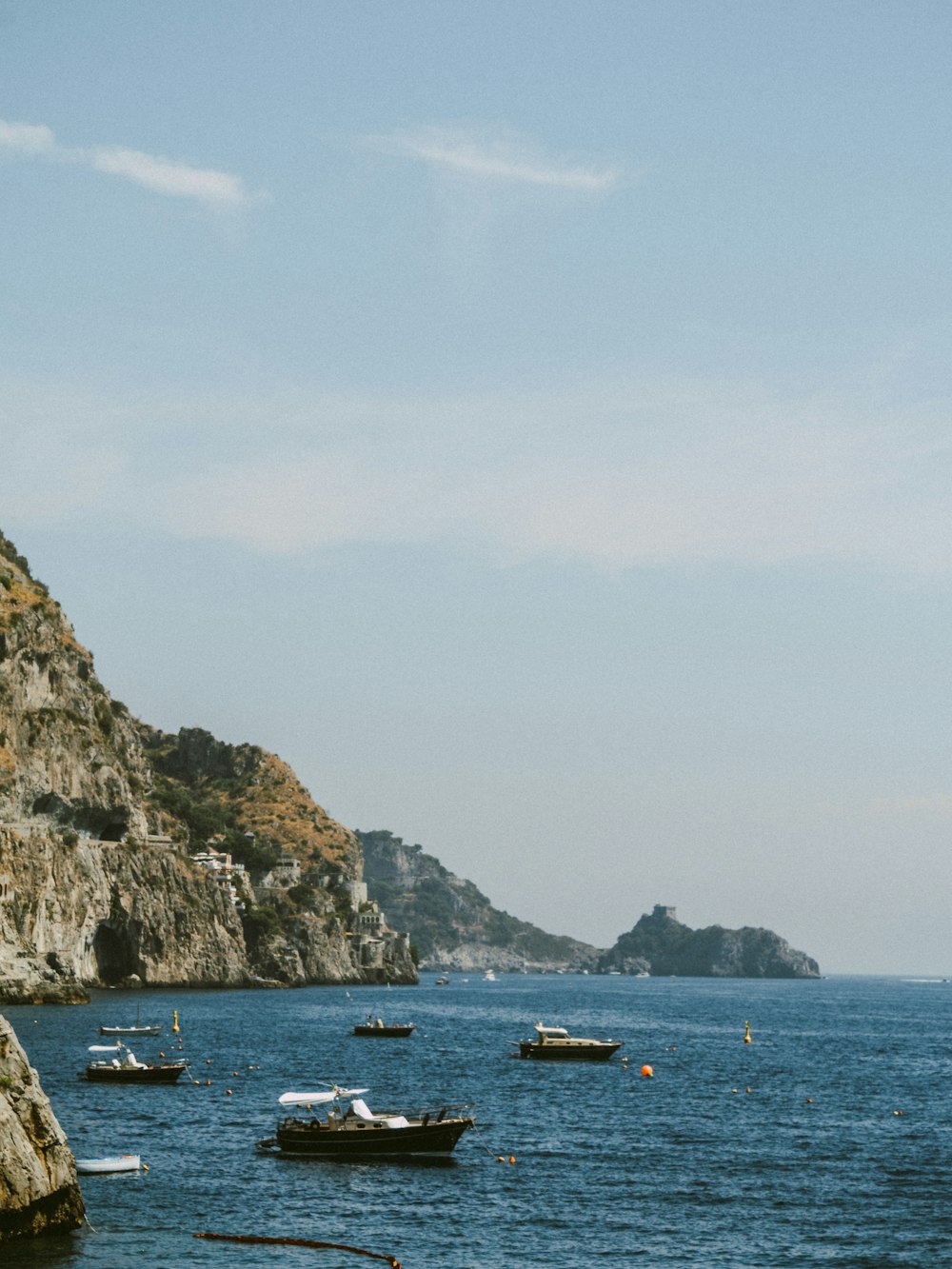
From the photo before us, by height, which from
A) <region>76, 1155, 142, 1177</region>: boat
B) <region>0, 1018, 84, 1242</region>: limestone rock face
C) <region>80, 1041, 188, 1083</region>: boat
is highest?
<region>0, 1018, 84, 1242</region>: limestone rock face

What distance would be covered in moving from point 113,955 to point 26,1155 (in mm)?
156275

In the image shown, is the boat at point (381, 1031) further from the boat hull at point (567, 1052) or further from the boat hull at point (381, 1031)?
the boat hull at point (567, 1052)

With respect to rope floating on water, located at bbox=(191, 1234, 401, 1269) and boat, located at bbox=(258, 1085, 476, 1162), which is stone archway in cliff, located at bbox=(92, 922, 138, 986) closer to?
boat, located at bbox=(258, 1085, 476, 1162)

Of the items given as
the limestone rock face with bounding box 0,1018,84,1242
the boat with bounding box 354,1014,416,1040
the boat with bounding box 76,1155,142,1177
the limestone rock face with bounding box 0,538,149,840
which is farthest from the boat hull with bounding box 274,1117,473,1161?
the limestone rock face with bounding box 0,538,149,840

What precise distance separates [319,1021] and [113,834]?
51.8 m

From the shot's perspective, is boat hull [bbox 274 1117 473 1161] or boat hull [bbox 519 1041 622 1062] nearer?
boat hull [bbox 274 1117 473 1161]

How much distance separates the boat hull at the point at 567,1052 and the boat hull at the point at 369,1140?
56.2 metres

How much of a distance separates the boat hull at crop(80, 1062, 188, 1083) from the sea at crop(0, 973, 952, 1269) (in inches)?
88.7

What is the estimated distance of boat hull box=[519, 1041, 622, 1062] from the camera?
397ft

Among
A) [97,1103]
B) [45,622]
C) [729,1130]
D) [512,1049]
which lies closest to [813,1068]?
[512,1049]

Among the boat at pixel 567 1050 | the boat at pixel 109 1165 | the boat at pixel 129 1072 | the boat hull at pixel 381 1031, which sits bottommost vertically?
the boat hull at pixel 381 1031

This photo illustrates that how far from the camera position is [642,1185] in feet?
206

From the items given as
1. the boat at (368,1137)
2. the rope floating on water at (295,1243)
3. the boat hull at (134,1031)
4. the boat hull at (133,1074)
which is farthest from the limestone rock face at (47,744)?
the rope floating on water at (295,1243)

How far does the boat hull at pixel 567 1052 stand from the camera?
12100cm
